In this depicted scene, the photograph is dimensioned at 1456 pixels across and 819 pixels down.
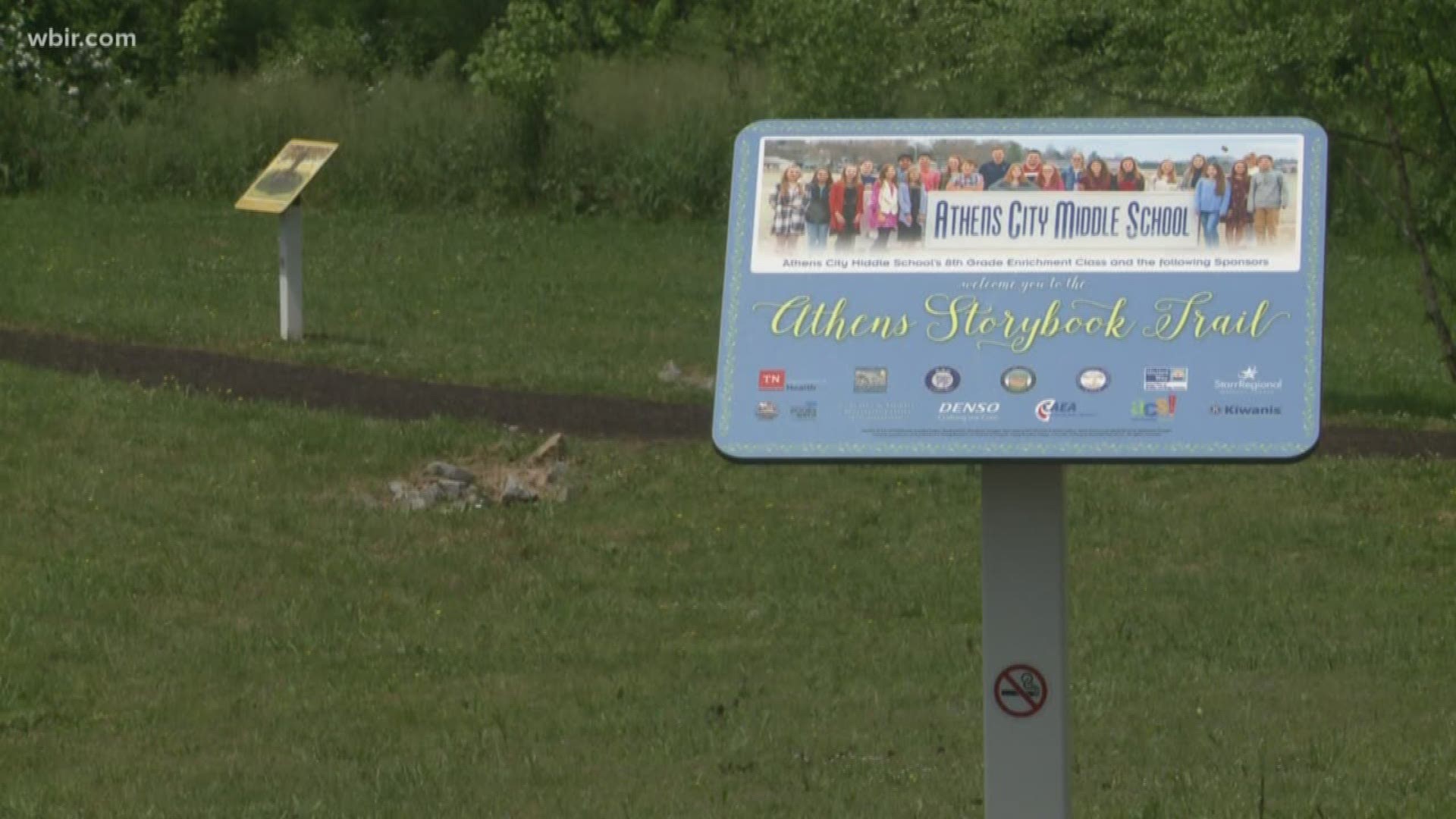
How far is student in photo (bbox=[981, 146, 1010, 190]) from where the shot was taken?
5047 mm

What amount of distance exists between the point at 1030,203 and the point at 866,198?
1.08 ft

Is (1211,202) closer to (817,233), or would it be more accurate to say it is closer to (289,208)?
(817,233)

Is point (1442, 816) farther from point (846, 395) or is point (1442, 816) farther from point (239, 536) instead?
point (239, 536)

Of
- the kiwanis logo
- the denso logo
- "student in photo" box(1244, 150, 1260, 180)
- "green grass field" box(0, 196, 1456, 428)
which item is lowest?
"green grass field" box(0, 196, 1456, 428)

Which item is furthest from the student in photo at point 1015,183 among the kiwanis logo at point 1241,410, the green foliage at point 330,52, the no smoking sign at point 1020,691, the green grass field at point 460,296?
the green foliage at point 330,52

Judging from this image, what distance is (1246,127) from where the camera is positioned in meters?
5.00

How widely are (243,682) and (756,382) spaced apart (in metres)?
4.48

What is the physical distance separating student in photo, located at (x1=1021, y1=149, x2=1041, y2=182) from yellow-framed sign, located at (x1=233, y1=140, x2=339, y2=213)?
1200 centimetres

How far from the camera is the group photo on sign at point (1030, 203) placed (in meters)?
4.89

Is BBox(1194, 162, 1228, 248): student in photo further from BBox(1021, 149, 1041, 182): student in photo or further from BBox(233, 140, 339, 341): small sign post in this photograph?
BBox(233, 140, 339, 341): small sign post

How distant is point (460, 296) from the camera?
19734mm

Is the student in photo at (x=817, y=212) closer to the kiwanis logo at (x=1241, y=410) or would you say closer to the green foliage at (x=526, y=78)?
the kiwanis logo at (x=1241, y=410)

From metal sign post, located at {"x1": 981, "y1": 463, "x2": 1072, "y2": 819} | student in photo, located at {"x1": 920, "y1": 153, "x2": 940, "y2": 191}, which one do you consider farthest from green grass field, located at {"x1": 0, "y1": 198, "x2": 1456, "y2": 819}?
student in photo, located at {"x1": 920, "y1": 153, "x2": 940, "y2": 191}

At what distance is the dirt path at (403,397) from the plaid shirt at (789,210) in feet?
28.7
